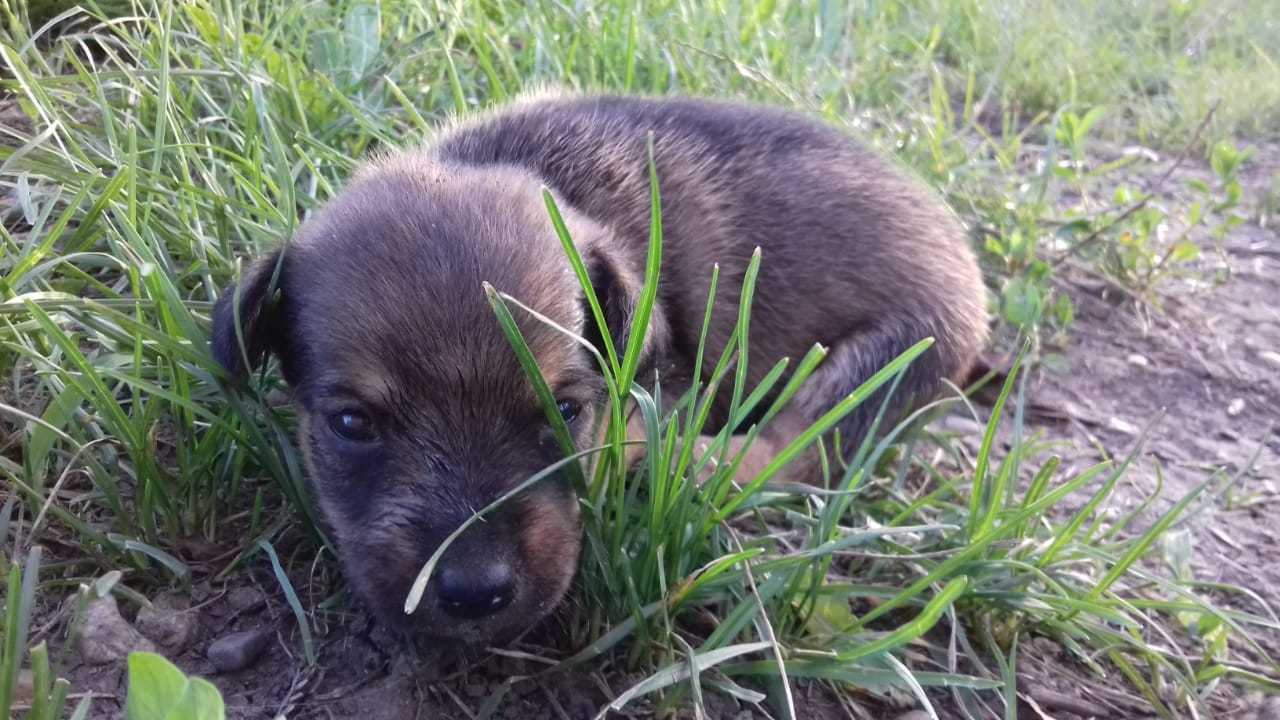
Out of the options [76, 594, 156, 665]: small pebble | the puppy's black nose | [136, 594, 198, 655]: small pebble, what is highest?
the puppy's black nose

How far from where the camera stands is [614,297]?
8.28 ft

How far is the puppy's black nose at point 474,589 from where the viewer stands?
6.33ft

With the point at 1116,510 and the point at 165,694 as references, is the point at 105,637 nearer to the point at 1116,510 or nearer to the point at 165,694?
the point at 165,694

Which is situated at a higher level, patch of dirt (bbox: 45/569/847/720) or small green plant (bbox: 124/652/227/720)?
small green plant (bbox: 124/652/227/720)

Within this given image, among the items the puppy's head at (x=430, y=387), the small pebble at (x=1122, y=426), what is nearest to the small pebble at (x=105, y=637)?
the puppy's head at (x=430, y=387)

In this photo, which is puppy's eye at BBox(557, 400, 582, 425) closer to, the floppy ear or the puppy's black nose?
the floppy ear

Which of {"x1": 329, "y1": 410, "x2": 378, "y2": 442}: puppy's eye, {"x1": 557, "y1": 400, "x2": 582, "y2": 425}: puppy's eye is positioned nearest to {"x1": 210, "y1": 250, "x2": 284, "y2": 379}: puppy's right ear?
{"x1": 329, "y1": 410, "x2": 378, "y2": 442}: puppy's eye

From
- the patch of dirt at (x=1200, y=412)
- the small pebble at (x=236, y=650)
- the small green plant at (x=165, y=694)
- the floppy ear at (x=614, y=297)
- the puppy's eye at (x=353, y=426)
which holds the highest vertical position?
the small green plant at (x=165, y=694)

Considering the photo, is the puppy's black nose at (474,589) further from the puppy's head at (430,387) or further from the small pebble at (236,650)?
the small pebble at (236,650)

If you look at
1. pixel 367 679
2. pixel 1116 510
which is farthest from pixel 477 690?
pixel 1116 510

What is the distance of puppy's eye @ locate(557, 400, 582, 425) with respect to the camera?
2.36 meters

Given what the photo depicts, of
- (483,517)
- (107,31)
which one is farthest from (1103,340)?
(107,31)

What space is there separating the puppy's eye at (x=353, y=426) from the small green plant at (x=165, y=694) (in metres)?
0.86

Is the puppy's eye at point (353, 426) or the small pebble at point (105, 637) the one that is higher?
the puppy's eye at point (353, 426)
